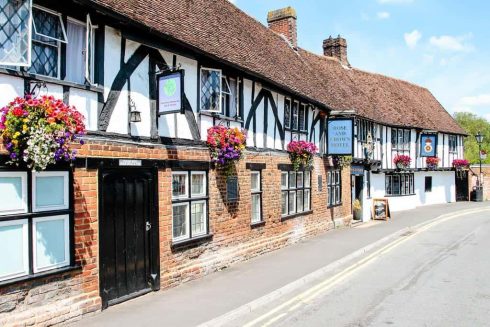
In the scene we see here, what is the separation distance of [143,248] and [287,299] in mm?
2907

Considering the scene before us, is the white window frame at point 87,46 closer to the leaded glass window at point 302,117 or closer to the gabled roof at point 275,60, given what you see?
the gabled roof at point 275,60

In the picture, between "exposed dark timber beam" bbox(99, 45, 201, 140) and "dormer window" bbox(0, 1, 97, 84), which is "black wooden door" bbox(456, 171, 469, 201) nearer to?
"exposed dark timber beam" bbox(99, 45, 201, 140)

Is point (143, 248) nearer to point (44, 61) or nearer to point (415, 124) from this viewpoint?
point (44, 61)

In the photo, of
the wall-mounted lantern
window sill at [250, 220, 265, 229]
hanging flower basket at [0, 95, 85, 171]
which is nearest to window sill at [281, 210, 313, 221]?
window sill at [250, 220, 265, 229]

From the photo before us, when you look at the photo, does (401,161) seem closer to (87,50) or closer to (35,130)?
(87,50)

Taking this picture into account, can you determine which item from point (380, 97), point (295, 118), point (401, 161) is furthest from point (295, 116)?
point (380, 97)

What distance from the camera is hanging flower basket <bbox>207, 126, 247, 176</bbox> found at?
1002 centimetres

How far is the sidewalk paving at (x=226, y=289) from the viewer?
274 inches

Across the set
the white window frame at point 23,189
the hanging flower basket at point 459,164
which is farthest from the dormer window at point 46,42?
the hanging flower basket at point 459,164

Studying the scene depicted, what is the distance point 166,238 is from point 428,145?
24.6 m

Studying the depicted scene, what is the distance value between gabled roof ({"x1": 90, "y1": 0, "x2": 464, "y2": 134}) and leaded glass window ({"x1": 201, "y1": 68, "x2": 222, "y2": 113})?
44 centimetres

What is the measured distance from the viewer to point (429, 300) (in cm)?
802

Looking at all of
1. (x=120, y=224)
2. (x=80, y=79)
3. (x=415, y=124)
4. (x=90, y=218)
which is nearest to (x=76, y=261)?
(x=90, y=218)

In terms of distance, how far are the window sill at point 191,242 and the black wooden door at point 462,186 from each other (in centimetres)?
3005
